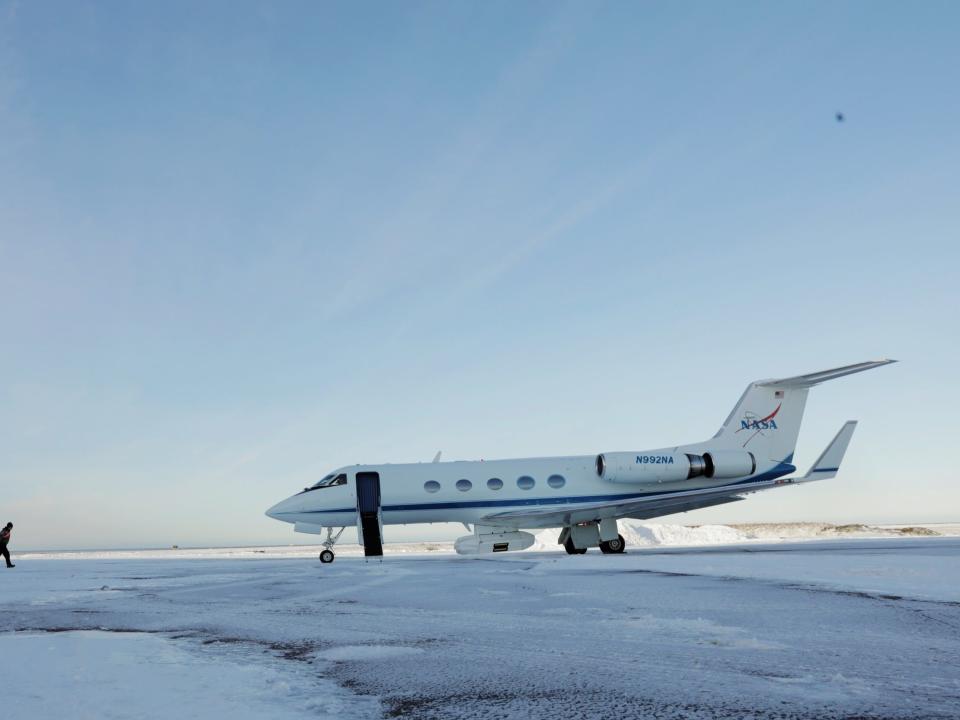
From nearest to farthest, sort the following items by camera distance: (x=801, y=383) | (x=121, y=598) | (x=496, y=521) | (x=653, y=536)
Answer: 1. (x=121, y=598)
2. (x=496, y=521)
3. (x=801, y=383)
4. (x=653, y=536)

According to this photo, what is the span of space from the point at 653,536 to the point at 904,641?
99.0 feet

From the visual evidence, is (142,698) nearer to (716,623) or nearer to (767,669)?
(767,669)

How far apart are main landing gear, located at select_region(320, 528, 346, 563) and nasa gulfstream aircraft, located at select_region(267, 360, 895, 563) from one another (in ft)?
0.20

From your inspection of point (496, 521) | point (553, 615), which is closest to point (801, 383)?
point (496, 521)

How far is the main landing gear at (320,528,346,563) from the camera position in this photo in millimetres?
18922

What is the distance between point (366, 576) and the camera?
41.3 feet

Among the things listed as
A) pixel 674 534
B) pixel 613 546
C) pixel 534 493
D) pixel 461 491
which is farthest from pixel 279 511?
pixel 674 534

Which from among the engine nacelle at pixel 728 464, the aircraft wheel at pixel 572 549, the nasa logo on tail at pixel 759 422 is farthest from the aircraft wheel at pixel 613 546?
the nasa logo on tail at pixel 759 422

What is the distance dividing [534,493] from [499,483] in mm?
1091

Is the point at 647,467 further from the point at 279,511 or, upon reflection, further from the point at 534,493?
the point at 279,511

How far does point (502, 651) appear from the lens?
16.7ft

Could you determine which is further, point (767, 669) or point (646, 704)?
point (767, 669)

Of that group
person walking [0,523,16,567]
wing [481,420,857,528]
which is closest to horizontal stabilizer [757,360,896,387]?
wing [481,420,857,528]

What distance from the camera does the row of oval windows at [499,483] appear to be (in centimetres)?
2174
